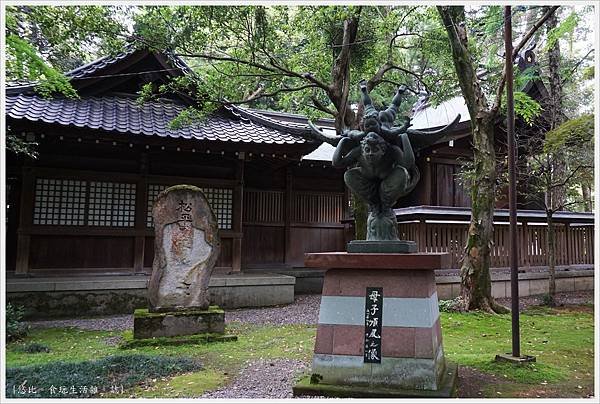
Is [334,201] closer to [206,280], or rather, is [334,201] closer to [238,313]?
[238,313]

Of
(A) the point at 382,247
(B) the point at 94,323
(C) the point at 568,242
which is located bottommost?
(B) the point at 94,323

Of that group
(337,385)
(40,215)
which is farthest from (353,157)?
(40,215)

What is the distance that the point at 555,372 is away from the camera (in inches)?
Result: 197

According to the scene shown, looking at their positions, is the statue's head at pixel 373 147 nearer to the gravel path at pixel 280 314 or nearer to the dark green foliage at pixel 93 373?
the dark green foliage at pixel 93 373

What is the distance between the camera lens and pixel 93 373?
4.84 m

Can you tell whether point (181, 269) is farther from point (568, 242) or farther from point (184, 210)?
point (568, 242)

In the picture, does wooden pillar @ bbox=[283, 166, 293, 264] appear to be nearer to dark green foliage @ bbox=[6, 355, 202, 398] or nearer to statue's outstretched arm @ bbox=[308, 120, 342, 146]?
dark green foliage @ bbox=[6, 355, 202, 398]

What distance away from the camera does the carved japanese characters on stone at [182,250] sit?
278 inches

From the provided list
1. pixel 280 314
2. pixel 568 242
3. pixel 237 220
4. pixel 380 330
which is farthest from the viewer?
pixel 568 242

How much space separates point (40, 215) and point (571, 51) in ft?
95.2

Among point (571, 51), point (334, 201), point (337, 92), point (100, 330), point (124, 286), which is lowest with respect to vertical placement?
point (100, 330)

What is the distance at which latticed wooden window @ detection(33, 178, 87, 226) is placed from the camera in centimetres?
1000

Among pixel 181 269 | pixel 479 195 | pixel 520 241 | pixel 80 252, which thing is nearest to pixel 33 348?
pixel 181 269

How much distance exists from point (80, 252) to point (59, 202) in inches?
50.9
